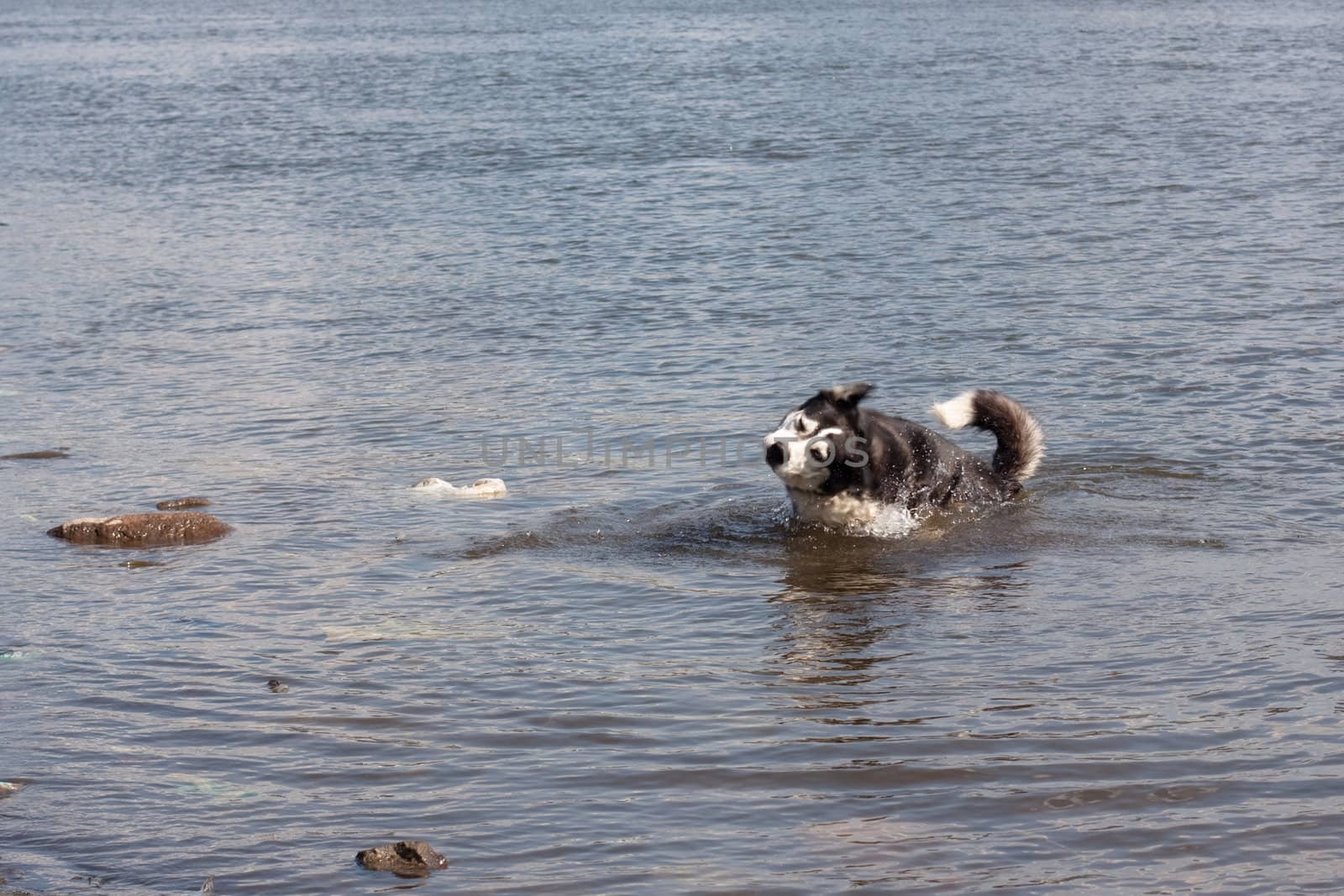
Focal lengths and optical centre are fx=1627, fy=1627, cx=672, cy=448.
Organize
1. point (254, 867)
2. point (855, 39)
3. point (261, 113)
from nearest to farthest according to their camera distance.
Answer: point (254, 867) → point (261, 113) → point (855, 39)

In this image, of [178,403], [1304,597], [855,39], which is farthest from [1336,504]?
[855,39]

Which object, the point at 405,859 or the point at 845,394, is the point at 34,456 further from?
the point at 405,859

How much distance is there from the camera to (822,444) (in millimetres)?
8695

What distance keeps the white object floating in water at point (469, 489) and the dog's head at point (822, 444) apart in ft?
7.18

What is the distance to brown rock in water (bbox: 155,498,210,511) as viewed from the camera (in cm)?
995

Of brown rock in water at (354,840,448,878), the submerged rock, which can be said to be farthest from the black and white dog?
the submerged rock

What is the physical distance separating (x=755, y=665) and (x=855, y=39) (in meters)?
34.4

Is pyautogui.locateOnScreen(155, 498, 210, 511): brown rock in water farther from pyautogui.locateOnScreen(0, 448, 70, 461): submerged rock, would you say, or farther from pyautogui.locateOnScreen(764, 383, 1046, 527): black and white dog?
pyautogui.locateOnScreen(764, 383, 1046, 527): black and white dog

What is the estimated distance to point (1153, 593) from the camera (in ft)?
25.9

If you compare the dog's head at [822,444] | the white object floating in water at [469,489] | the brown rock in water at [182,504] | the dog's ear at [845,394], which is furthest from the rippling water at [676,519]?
the dog's ear at [845,394]

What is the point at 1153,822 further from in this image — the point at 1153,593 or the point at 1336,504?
the point at 1336,504

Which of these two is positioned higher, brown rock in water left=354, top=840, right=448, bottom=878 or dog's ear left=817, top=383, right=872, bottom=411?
dog's ear left=817, top=383, right=872, bottom=411

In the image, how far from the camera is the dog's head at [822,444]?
28.4 feet

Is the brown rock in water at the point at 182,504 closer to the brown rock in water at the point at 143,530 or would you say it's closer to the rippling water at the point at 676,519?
the rippling water at the point at 676,519
